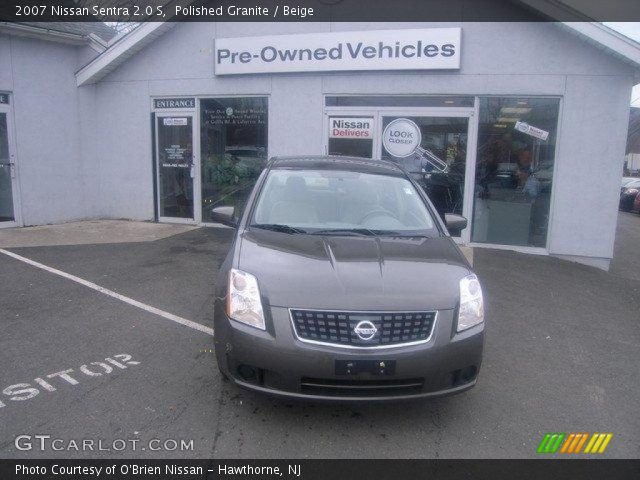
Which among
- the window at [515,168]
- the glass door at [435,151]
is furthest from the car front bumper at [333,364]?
the window at [515,168]

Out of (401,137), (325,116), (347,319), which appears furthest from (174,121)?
(347,319)

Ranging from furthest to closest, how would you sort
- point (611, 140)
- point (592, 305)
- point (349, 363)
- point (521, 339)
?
point (611, 140), point (592, 305), point (521, 339), point (349, 363)

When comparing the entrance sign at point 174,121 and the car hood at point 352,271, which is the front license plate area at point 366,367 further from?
the entrance sign at point 174,121

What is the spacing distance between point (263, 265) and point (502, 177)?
6.79 metres

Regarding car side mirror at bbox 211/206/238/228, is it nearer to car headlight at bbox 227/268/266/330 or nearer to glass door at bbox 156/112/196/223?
car headlight at bbox 227/268/266/330

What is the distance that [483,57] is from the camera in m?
8.76

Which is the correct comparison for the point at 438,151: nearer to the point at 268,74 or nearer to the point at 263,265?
the point at 268,74

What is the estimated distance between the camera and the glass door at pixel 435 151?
30.0ft

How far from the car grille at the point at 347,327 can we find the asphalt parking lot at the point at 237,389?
480 millimetres

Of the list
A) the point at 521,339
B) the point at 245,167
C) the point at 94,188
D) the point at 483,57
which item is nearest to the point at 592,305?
the point at 521,339

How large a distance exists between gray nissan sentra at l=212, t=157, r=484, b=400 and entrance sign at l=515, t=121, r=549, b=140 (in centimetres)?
587

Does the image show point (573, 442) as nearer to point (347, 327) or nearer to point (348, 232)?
point (347, 327)

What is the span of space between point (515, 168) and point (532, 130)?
69cm

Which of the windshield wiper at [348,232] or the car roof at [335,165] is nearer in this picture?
the windshield wiper at [348,232]
